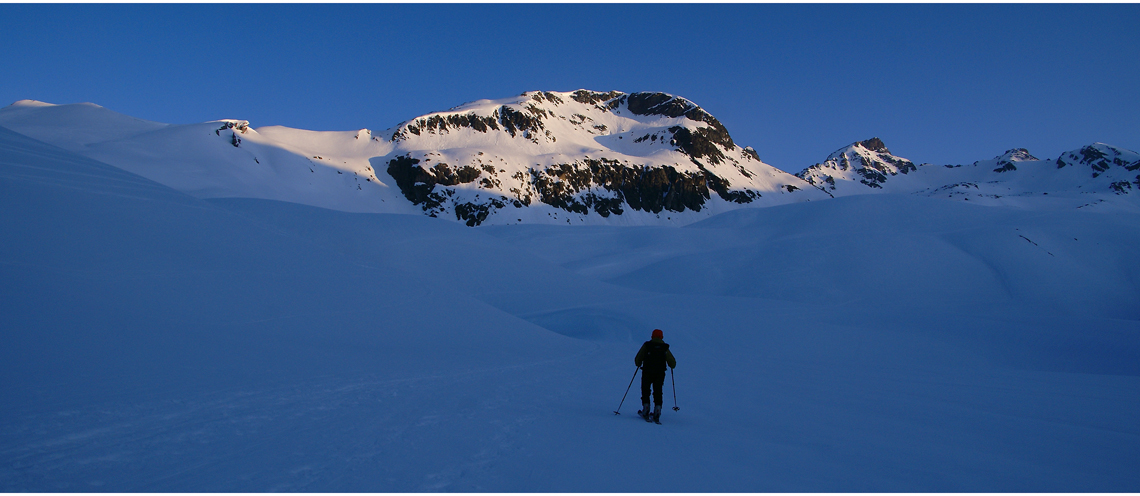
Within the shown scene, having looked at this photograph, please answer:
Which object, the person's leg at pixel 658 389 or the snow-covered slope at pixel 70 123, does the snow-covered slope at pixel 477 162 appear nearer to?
the snow-covered slope at pixel 70 123

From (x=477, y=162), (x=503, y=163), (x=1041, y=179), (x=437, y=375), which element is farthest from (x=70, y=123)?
(x=1041, y=179)

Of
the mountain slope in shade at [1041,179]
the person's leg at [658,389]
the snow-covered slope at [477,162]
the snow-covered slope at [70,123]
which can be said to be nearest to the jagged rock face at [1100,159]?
the mountain slope in shade at [1041,179]

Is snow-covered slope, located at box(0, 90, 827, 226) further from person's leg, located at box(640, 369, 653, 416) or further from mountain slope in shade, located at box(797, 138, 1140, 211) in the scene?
person's leg, located at box(640, 369, 653, 416)

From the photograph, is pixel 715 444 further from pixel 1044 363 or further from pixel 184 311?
pixel 1044 363

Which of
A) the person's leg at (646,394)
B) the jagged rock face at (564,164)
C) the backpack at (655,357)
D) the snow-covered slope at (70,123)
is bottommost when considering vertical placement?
the person's leg at (646,394)

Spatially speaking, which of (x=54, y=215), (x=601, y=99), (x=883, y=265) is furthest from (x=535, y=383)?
(x=601, y=99)

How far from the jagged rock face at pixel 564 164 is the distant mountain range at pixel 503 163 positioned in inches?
12.6

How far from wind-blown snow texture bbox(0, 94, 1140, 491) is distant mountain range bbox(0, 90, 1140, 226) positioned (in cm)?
4622

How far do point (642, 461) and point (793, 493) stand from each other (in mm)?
1388

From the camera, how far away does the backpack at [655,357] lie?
7.20 meters

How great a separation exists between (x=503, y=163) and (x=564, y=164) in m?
13.0

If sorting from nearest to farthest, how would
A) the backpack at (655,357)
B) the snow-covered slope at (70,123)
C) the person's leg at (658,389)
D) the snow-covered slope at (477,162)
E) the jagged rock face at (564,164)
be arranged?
the person's leg at (658,389), the backpack at (655,357), the snow-covered slope at (70,123), the snow-covered slope at (477,162), the jagged rock face at (564,164)

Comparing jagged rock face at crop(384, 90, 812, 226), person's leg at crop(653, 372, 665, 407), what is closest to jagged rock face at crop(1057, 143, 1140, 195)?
jagged rock face at crop(384, 90, 812, 226)

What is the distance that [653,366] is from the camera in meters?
7.20
